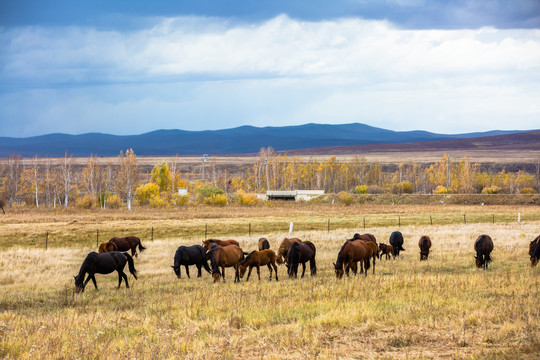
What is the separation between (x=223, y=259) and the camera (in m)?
18.6

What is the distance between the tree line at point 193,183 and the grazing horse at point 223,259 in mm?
59893

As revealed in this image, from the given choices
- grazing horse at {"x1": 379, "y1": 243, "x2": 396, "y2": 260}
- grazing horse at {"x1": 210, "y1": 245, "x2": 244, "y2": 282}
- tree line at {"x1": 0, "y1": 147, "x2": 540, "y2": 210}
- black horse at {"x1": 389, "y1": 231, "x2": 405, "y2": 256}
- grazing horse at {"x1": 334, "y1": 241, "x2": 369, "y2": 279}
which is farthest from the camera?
tree line at {"x1": 0, "y1": 147, "x2": 540, "y2": 210}

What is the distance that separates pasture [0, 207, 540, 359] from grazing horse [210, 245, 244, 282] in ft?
1.75

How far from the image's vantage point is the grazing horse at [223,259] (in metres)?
18.1

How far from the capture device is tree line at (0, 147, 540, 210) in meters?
87.9

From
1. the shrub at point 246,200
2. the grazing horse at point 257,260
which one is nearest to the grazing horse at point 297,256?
the grazing horse at point 257,260

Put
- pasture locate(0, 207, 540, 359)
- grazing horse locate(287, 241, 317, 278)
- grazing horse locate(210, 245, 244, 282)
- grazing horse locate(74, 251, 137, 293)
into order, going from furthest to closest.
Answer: grazing horse locate(287, 241, 317, 278), grazing horse locate(210, 245, 244, 282), grazing horse locate(74, 251, 137, 293), pasture locate(0, 207, 540, 359)

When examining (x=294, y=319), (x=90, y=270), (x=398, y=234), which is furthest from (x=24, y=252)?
(x=294, y=319)

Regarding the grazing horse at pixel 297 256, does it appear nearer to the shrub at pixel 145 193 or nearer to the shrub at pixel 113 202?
the shrub at pixel 113 202

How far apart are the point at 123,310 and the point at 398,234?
15.7 metres

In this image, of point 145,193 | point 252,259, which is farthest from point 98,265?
point 145,193

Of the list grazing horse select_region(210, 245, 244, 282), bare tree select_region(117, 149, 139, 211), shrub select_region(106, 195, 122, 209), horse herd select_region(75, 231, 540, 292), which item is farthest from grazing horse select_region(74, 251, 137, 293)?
bare tree select_region(117, 149, 139, 211)

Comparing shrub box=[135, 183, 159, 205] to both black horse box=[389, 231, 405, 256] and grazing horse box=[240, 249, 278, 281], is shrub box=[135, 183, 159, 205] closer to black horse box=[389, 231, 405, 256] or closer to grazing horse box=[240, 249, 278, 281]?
black horse box=[389, 231, 405, 256]

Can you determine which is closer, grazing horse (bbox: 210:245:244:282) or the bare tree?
grazing horse (bbox: 210:245:244:282)
